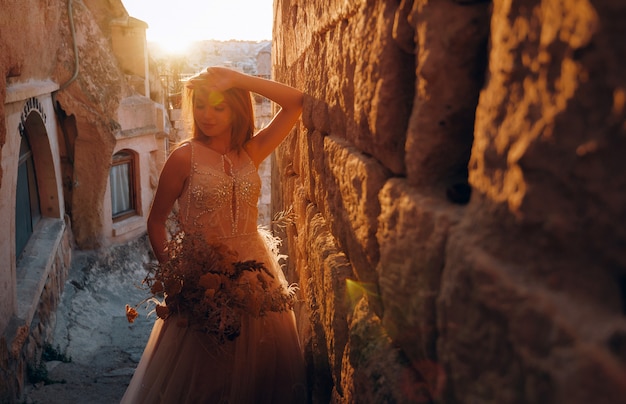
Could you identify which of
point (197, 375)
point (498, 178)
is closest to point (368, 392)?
point (498, 178)

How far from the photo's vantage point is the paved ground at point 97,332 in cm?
425

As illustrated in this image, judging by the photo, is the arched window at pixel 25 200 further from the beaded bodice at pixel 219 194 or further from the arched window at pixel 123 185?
the beaded bodice at pixel 219 194

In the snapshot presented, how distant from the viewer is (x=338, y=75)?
1.74 m

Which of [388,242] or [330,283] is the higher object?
[388,242]

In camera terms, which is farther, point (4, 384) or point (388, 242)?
point (4, 384)

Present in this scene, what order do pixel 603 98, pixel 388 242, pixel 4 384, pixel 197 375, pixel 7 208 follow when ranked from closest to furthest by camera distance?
pixel 603 98
pixel 388 242
pixel 197 375
pixel 4 384
pixel 7 208

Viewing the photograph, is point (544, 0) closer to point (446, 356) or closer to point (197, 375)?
point (446, 356)

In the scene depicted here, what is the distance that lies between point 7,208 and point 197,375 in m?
2.83

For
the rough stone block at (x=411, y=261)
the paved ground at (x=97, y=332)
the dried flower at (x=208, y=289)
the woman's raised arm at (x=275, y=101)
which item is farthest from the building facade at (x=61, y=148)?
the rough stone block at (x=411, y=261)

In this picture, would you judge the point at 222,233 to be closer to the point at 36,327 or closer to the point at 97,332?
the point at 36,327

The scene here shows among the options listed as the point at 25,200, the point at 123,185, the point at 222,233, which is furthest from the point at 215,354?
the point at 123,185

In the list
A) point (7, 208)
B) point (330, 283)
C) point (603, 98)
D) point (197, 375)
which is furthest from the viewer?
point (7, 208)

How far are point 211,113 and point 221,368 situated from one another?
1.08 m

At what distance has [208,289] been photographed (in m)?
1.94
